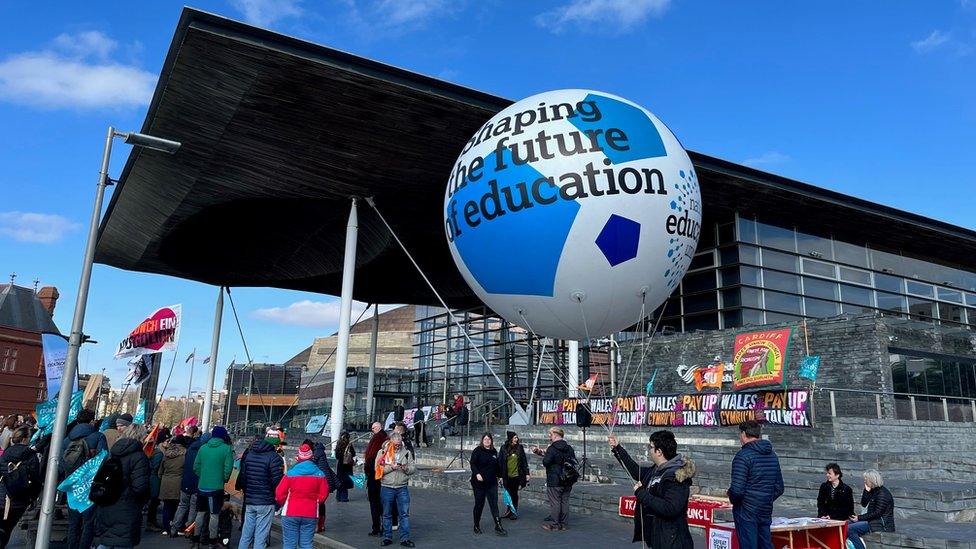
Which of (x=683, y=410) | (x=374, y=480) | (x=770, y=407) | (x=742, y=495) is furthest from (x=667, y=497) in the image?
(x=683, y=410)

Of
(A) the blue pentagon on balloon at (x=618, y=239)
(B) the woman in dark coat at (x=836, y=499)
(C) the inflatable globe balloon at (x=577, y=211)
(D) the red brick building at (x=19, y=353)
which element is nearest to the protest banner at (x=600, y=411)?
(B) the woman in dark coat at (x=836, y=499)

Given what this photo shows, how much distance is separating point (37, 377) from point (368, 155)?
6620cm

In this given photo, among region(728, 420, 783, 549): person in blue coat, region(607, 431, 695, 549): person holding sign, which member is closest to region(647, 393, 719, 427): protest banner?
region(728, 420, 783, 549): person in blue coat

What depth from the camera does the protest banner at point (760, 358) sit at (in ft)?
66.2

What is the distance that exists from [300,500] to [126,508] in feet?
6.33

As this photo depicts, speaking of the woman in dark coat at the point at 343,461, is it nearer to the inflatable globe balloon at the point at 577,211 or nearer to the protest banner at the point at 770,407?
the inflatable globe balloon at the point at 577,211

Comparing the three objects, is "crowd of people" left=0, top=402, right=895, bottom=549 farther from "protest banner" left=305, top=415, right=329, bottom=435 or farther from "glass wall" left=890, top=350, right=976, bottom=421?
"protest banner" left=305, top=415, right=329, bottom=435

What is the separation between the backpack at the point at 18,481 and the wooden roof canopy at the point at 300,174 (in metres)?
11.3

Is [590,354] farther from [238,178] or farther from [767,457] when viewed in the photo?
[767,457]

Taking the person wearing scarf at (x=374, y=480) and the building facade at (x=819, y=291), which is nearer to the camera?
the person wearing scarf at (x=374, y=480)

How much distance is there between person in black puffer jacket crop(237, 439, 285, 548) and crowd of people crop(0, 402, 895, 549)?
0.01 metres

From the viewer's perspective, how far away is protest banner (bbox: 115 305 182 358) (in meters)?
14.9

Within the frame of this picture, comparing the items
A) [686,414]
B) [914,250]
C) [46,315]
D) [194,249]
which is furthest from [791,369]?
[46,315]

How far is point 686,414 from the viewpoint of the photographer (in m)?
19.0
